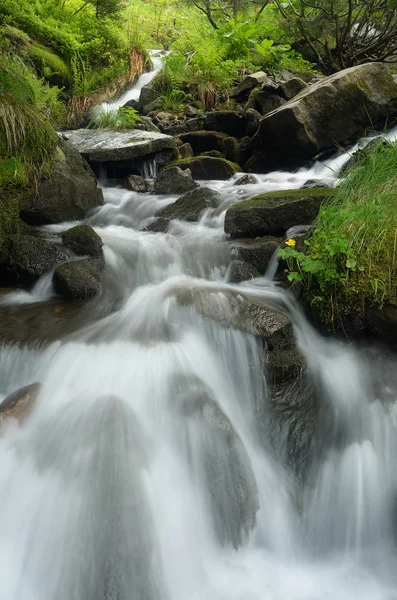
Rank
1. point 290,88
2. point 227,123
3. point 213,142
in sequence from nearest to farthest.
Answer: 1. point 213,142
2. point 227,123
3. point 290,88

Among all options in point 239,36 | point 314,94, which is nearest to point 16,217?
point 314,94

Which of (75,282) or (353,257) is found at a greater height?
(353,257)

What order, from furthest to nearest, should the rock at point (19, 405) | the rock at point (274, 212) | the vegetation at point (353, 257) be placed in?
1. the rock at point (274, 212)
2. the vegetation at point (353, 257)
3. the rock at point (19, 405)

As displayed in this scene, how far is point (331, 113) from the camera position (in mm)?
7051

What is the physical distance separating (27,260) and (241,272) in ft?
6.90

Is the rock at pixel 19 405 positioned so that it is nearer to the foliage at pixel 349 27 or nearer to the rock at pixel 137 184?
the rock at pixel 137 184

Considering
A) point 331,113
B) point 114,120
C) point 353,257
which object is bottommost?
point 353,257

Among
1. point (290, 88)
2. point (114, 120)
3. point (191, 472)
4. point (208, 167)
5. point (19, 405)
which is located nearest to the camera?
point (191, 472)

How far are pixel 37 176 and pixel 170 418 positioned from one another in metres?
3.43

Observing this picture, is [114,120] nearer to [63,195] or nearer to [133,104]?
[133,104]

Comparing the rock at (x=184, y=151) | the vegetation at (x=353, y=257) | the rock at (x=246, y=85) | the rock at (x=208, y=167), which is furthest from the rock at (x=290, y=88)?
the vegetation at (x=353, y=257)

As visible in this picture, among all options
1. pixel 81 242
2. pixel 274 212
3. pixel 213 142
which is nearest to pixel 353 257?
pixel 274 212

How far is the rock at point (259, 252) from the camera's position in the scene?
4293 millimetres

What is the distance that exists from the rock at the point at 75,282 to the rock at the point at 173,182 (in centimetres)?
287
